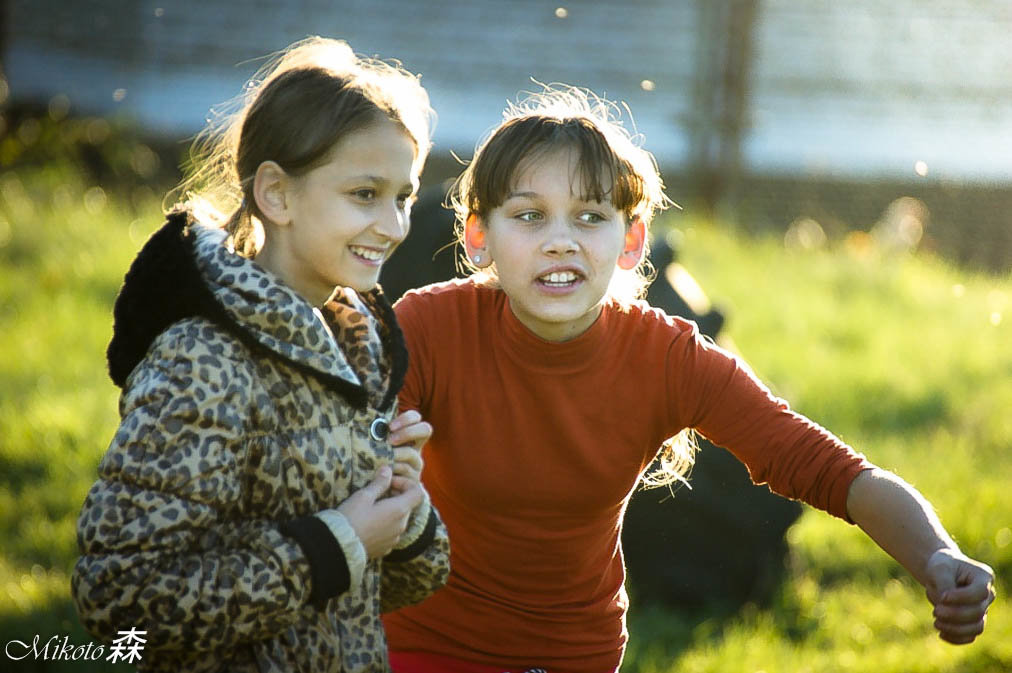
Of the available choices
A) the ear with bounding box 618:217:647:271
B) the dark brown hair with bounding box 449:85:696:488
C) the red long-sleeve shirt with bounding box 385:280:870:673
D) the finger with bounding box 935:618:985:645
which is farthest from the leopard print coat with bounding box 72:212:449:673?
the finger with bounding box 935:618:985:645

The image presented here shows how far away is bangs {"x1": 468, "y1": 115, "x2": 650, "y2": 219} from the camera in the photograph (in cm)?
249

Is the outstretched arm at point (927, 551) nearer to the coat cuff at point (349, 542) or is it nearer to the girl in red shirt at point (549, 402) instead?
the girl in red shirt at point (549, 402)

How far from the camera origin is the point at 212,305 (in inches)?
79.4

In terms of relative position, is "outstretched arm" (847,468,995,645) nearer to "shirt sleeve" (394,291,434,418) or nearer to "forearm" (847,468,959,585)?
"forearm" (847,468,959,585)

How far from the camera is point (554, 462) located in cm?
255

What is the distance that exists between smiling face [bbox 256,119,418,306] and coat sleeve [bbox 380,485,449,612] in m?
0.51

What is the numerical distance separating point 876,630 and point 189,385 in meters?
3.00

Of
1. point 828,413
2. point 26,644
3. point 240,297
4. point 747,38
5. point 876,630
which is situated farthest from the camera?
point 747,38

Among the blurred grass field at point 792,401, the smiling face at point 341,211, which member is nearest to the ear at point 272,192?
the smiling face at point 341,211

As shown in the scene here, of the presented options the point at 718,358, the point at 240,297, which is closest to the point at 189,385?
the point at 240,297

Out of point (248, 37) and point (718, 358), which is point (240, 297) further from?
point (248, 37)

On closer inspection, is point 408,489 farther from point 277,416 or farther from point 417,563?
point 277,416

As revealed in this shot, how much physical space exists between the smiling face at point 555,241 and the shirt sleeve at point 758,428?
274 millimetres

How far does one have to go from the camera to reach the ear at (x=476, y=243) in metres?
2.65
